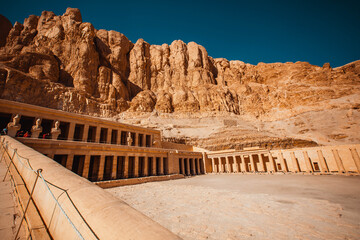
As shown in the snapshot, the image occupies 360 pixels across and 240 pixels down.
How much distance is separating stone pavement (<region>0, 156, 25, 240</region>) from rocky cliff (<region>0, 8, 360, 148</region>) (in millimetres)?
42786

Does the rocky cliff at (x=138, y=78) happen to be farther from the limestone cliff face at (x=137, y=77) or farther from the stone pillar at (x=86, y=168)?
the stone pillar at (x=86, y=168)

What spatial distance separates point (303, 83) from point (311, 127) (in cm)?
2850

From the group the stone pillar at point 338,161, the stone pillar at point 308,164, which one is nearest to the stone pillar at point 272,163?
the stone pillar at point 308,164

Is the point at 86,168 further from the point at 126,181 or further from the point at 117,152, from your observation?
the point at 126,181

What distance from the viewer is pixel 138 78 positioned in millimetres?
70250

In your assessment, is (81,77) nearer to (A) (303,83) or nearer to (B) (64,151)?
(B) (64,151)

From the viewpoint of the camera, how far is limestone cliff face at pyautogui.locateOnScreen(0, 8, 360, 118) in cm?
4222

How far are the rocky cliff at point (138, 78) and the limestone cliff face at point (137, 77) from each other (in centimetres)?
23

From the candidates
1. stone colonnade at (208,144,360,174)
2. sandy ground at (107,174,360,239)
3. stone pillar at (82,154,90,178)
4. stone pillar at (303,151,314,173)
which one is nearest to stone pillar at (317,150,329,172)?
stone colonnade at (208,144,360,174)

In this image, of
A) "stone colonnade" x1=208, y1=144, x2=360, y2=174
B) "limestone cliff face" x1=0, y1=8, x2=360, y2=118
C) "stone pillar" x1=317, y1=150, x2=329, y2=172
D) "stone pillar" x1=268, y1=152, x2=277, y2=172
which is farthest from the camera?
"limestone cliff face" x1=0, y1=8, x2=360, y2=118

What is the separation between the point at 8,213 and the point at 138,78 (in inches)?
2803

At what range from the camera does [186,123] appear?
181 ft

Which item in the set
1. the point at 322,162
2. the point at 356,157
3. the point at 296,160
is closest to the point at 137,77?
the point at 296,160

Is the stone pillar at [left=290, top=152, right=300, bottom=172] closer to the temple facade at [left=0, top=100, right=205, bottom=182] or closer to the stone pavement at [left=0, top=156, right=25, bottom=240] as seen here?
the temple facade at [left=0, top=100, right=205, bottom=182]
